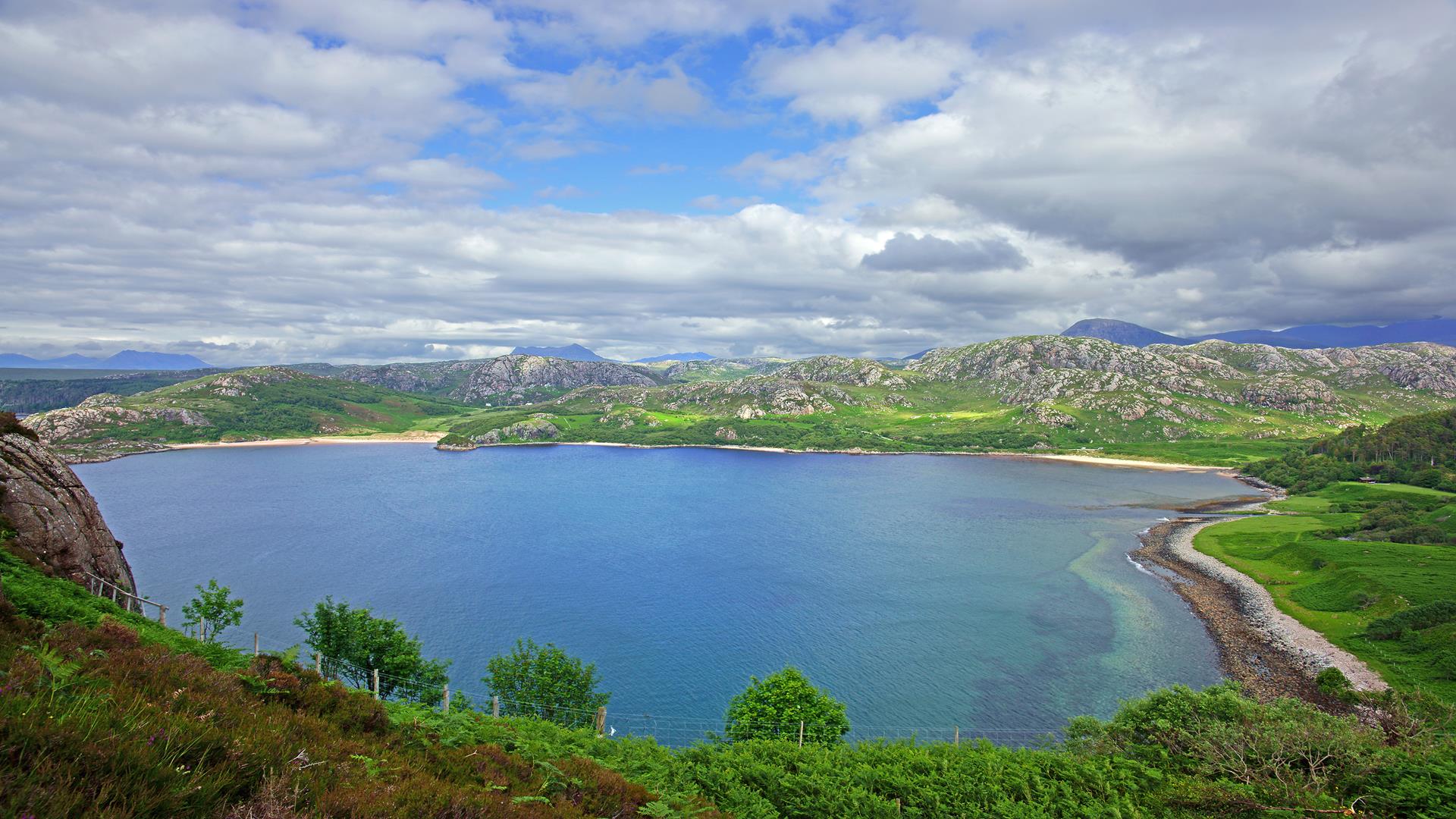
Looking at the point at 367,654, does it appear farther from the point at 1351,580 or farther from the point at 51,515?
the point at 1351,580

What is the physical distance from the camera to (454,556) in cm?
9662

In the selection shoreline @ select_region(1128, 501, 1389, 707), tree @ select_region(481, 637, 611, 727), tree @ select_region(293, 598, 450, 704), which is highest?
tree @ select_region(293, 598, 450, 704)

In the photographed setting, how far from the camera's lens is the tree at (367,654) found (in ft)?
124

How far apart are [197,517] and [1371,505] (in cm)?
23491

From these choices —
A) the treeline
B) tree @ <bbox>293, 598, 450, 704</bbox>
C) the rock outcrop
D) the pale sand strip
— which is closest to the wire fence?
tree @ <bbox>293, 598, 450, 704</bbox>

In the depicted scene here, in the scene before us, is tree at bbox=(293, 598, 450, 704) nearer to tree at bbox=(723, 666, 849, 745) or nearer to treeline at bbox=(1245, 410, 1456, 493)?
tree at bbox=(723, 666, 849, 745)

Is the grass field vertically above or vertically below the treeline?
below

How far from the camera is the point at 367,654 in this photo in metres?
38.2

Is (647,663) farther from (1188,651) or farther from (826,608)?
(1188,651)

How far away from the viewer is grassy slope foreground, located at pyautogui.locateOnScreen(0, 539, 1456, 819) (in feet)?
19.0

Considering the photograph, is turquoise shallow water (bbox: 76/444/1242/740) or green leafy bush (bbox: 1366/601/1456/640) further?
green leafy bush (bbox: 1366/601/1456/640)

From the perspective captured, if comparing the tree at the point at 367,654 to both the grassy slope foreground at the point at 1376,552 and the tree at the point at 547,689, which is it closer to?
the tree at the point at 547,689

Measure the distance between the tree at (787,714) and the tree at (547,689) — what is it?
8927 millimetres

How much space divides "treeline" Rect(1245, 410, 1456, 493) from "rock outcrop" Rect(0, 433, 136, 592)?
715 ft
